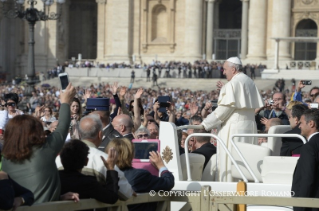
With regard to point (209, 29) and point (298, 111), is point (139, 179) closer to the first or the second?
point (298, 111)

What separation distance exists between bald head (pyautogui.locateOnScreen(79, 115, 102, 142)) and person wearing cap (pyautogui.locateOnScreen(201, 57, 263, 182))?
216cm

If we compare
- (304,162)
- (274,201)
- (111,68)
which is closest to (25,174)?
(274,201)

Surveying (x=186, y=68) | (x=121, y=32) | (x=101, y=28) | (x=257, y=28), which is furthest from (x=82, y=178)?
(x=101, y=28)

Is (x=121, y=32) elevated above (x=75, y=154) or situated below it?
above

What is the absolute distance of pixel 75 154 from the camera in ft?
19.7

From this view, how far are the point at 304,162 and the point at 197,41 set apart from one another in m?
45.9

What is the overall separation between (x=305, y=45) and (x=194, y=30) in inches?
314

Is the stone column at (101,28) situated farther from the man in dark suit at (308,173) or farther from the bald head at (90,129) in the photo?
the man in dark suit at (308,173)

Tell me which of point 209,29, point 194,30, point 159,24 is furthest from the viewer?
point 159,24

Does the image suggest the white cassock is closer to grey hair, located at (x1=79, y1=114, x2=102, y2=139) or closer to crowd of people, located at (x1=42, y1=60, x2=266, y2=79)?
grey hair, located at (x1=79, y1=114, x2=102, y2=139)

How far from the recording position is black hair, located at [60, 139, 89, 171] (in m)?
6.00

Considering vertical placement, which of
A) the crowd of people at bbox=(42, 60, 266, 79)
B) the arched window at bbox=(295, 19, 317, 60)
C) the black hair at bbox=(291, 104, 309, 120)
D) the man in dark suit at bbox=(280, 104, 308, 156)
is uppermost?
the arched window at bbox=(295, 19, 317, 60)

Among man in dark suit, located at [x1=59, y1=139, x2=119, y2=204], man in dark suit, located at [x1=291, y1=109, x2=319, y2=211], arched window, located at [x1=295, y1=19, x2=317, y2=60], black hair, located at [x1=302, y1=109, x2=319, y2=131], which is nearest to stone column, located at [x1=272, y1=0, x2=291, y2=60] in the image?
arched window, located at [x1=295, y1=19, x2=317, y2=60]

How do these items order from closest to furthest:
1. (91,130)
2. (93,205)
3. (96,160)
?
1. (93,205)
2. (96,160)
3. (91,130)
